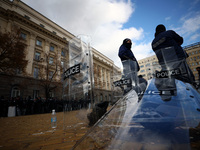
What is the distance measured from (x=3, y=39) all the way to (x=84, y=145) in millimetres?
11465

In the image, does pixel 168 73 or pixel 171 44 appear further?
pixel 171 44

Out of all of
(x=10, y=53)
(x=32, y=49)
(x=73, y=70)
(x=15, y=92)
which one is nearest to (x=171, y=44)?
(x=73, y=70)

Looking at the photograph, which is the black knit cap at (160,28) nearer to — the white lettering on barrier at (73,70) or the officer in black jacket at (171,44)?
the officer in black jacket at (171,44)

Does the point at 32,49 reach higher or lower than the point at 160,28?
higher

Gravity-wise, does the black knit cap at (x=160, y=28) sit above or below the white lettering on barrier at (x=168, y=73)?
above

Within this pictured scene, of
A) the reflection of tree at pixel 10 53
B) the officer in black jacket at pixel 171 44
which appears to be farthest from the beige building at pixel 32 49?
the officer in black jacket at pixel 171 44

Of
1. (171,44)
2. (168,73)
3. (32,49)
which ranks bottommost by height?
(168,73)

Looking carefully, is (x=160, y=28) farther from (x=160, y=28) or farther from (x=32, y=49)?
(x=32, y=49)

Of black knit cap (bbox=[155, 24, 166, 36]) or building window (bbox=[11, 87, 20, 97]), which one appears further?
building window (bbox=[11, 87, 20, 97])

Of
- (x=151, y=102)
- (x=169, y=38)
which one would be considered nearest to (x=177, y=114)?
(x=151, y=102)

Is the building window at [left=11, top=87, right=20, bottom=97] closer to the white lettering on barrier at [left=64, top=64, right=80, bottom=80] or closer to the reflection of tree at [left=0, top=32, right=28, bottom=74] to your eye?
the reflection of tree at [left=0, top=32, right=28, bottom=74]

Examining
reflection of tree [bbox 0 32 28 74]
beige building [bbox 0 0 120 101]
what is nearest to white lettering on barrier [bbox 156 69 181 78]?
beige building [bbox 0 0 120 101]

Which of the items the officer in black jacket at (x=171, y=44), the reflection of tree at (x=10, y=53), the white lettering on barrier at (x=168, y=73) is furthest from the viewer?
the reflection of tree at (x=10, y=53)

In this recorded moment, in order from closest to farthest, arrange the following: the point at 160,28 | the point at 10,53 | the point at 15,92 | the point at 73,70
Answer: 1. the point at 73,70
2. the point at 160,28
3. the point at 10,53
4. the point at 15,92
